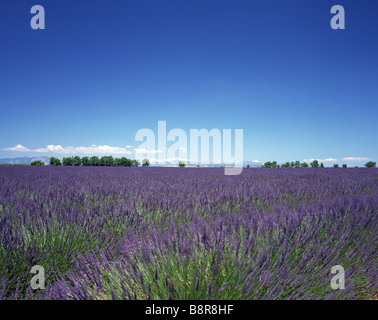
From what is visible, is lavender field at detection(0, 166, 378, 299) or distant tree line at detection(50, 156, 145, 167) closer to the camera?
lavender field at detection(0, 166, 378, 299)

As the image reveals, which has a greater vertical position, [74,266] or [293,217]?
[293,217]

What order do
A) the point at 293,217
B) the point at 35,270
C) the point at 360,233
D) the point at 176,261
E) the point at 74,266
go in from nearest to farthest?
the point at 176,261, the point at 35,270, the point at 74,266, the point at 360,233, the point at 293,217

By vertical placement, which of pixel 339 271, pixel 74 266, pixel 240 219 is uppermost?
pixel 240 219

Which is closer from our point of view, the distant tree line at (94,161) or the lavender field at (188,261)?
the lavender field at (188,261)

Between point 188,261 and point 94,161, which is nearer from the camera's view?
point 188,261

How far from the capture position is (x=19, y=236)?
4.20 ft

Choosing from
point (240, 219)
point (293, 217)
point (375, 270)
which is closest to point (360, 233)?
point (375, 270)

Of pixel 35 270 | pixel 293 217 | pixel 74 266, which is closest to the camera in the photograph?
pixel 35 270
